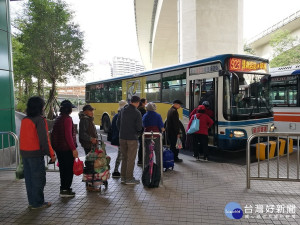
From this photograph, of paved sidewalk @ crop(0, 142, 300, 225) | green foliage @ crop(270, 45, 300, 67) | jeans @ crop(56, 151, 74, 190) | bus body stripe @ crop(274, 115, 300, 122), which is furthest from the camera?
green foliage @ crop(270, 45, 300, 67)

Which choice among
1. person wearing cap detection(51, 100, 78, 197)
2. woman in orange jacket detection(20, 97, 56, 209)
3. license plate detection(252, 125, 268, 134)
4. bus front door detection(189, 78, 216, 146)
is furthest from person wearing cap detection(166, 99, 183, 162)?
woman in orange jacket detection(20, 97, 56, 209)

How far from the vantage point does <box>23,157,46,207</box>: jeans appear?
13.6ft

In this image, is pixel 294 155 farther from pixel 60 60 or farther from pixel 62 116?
pixel 60 60

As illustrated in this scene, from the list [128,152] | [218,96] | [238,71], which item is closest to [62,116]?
[128,152]

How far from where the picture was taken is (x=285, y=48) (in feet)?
84.7

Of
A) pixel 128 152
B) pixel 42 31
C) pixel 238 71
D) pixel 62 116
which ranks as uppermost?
pixel 42 31

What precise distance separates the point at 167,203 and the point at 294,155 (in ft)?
17.5

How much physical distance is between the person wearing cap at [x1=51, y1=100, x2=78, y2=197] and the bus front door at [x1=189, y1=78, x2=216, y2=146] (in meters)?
4.38

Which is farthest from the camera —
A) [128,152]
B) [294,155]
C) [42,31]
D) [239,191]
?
[42,31]

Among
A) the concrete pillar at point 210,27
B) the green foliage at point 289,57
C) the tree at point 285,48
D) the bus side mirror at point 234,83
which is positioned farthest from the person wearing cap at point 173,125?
the green foliage at point 289,57

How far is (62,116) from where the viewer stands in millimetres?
4672

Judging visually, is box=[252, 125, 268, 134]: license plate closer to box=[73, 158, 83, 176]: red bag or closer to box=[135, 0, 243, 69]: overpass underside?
box=[73, 158, 83, 176]: red bag

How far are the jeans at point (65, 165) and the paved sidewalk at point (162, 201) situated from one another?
12.0 inches

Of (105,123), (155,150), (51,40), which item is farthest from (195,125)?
(51,40)
